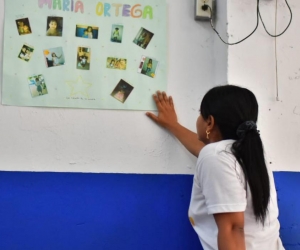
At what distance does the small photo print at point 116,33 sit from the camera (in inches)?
52.6

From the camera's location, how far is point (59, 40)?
1299 mm

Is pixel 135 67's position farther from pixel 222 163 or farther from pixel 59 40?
pixel 222 163

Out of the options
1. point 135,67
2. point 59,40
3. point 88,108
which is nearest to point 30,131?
point 88,108

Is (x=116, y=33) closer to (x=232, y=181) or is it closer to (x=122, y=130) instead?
(x=122, y=130)

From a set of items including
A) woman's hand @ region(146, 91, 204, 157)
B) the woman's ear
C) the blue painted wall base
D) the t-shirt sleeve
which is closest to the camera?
the t-shirt sleeve

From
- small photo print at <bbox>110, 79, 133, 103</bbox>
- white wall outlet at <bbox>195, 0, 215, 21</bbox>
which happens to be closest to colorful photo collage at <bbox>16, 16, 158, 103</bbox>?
small photo print at <bbox>110, 79, 133, 103</bbox>

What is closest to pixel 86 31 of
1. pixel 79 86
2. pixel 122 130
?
pixel 79 86

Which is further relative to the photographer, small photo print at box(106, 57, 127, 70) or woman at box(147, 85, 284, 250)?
small photo print at box(106, 57, 127, 70)

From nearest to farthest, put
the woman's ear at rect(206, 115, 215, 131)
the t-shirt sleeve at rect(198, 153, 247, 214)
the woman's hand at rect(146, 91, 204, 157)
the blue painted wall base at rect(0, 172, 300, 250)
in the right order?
the t-shirt sleeve at rect(198, 153, 247, 214) < the woman's ear at rect(206, 115, 215, 131) < the blue painted wall base at rect(0, 172, 300, 250) < the woman's hand at rect(146, 91, 204, 157)

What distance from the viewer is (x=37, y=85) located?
1276mm

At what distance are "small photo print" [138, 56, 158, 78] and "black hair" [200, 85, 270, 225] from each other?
394 mm

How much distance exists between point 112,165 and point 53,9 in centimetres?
62

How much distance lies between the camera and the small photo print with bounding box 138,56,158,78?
135 centimetres

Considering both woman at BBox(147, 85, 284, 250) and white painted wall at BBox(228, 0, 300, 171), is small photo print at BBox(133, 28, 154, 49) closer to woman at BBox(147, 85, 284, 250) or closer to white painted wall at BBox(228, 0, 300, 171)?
white painted wall at BBox(228, 0, 300, 171)
